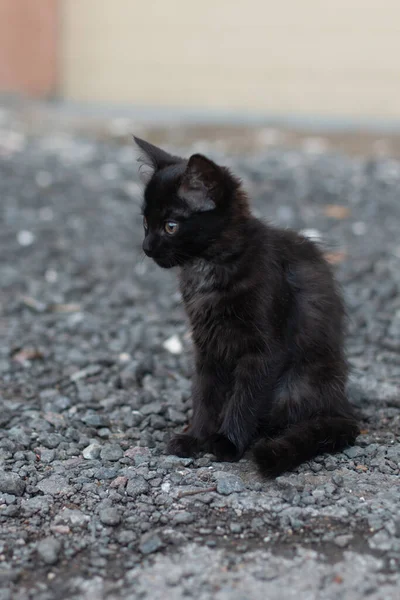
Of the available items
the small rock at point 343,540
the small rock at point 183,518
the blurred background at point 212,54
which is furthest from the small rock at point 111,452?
the blurred background at point 212,54

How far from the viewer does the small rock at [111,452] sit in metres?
3.27

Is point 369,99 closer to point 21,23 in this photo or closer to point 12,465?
point 21,23

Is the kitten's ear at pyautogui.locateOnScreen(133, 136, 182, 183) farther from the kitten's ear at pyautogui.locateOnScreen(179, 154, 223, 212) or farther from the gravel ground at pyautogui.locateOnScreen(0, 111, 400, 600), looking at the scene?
the gravel ground at pyautogui.locateOnScreen(0, 111, 400, 600)

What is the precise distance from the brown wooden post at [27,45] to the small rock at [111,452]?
23.0 feet

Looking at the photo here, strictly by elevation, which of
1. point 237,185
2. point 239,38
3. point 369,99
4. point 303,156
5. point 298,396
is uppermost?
point 239,38

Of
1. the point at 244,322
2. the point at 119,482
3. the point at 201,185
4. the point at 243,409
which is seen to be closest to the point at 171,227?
the point at 201,185

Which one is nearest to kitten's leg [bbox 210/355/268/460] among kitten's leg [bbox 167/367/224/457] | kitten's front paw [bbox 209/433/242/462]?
kitten's front paw [bbox 209/433/242/462]

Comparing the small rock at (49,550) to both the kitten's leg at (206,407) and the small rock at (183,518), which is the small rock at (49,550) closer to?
the small rock at (183,518)

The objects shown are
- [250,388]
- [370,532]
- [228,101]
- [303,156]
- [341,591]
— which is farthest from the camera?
A: [228,101]

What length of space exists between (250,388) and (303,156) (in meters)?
5.77

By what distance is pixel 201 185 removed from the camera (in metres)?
3.10

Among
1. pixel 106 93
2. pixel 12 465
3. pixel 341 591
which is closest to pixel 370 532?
pixel 341 591

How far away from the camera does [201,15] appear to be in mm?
9078

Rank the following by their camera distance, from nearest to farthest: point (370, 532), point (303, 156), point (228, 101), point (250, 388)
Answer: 1. point (370, 532)
2. point (250, 388)
3. point (303, 156)
4. point (228, 101)
